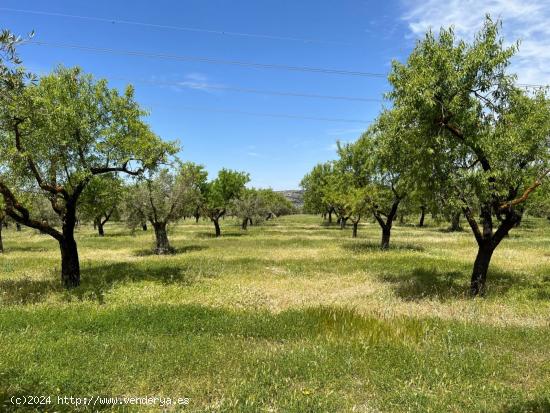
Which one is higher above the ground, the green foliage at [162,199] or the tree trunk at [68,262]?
the green foliage at [162,199]

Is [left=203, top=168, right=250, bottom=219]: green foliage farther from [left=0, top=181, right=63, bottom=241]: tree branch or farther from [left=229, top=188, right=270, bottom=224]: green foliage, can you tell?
[left=0, top=181, right=63, bottom=241]: tree branch

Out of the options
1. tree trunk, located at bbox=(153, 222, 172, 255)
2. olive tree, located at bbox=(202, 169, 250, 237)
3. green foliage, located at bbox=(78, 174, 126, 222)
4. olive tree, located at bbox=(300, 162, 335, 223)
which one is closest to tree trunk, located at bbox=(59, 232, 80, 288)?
green foliage, located at bbox=(78, 174, 126, 222)

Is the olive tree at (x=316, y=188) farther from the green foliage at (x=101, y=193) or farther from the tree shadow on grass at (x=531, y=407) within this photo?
the tree shadow on grass at (x=531, y=407)

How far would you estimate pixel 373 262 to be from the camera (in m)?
27.6

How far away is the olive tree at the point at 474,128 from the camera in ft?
52.1

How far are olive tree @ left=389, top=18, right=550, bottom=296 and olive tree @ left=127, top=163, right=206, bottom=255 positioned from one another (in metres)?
23.7

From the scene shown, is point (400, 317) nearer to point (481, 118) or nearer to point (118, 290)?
point (481, 118)

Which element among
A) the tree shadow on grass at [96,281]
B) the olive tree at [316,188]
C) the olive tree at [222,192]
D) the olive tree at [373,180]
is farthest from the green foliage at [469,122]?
the olive tree at [316,188]

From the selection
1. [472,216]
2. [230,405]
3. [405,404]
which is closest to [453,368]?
[405,404]

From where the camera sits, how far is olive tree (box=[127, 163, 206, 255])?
3691cm

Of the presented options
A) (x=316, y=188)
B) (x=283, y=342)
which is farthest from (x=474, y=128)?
(x=316, y=188)

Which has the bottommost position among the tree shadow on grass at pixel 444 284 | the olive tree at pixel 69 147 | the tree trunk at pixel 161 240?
the tree shadow on grass at pixel 444 284

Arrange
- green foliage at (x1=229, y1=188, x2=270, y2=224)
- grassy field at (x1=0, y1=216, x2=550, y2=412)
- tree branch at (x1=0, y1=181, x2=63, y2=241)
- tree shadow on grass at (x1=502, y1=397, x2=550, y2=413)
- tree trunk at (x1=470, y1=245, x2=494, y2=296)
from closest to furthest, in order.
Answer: tree shadow on grass at (x1=502, y1=397, x2=550, y2=413) → grassy field at (x1=0, y1=216, x2=550, y2=412) → tree branch at (x1=0, y1=181, x2=63, y2=241) → tree trunk at (x1=470, y1=245, x2=494, y2=296) → green foliage at (x1=229, y1=188, x2=270, y2=224)

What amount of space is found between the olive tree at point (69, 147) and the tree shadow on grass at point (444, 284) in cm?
1330
